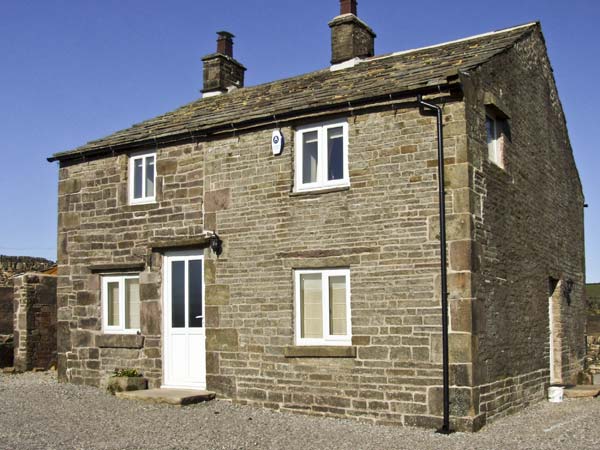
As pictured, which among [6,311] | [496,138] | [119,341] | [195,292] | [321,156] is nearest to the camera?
[321,156]

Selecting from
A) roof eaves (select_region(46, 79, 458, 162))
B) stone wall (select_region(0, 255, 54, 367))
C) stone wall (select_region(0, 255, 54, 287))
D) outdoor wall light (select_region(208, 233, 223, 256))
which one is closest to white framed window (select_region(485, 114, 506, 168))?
roof eaves (select_region(46, 79, 458, 162))

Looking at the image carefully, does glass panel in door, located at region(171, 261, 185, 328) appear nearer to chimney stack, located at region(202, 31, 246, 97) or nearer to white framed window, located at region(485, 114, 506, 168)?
chimney stack, located at region(202, 31, 246, 97)

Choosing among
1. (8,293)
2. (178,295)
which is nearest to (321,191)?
(178,295)

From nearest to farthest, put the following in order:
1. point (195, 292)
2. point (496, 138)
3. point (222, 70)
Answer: point (496, 138) < point (195, 292) < point (222, 70)

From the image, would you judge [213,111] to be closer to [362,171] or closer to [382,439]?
[362,171]

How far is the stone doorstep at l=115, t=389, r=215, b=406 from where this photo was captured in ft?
42.2

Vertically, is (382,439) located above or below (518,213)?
below

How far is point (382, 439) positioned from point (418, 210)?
347cm

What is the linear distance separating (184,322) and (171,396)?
170cm

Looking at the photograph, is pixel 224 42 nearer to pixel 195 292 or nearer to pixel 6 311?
pixel 195 292

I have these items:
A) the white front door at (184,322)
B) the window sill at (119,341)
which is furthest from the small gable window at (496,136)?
the window sill at (119,341)

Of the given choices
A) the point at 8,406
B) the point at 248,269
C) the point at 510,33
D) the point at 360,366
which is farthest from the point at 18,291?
the point at 510,33

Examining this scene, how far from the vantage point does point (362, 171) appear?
485 inches

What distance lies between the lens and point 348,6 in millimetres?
16844
